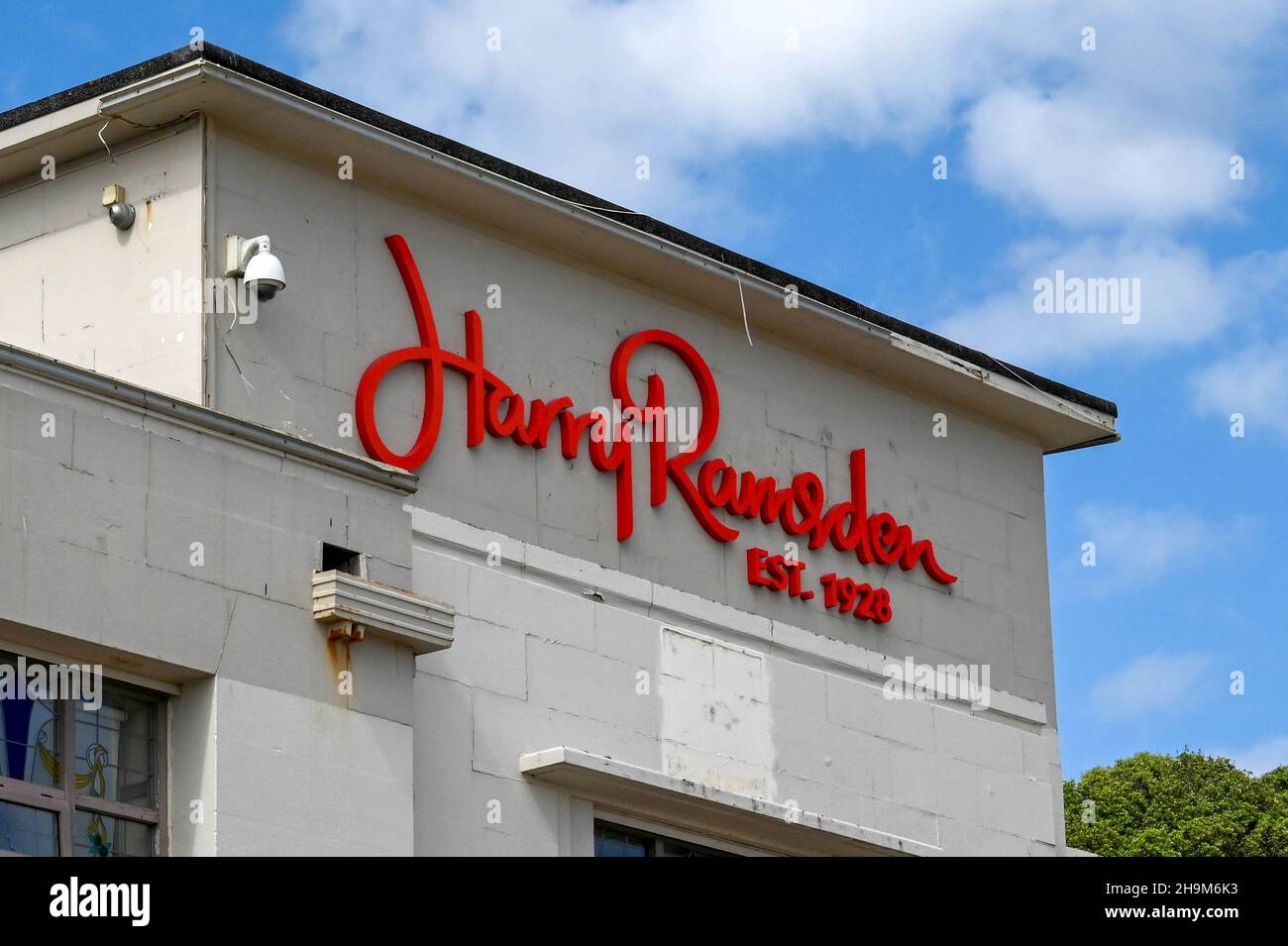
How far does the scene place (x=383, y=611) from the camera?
16.3 metres

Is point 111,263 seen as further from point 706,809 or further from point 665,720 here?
point 706,809

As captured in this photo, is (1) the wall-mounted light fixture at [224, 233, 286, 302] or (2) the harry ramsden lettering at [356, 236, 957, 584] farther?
(2) the harry ramsden lettering at [356, 236, 957, 584]

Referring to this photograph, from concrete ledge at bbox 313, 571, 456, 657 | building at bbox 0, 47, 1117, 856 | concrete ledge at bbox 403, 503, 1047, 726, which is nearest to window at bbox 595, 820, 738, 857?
building at bbox 0, 47, 1117, 856

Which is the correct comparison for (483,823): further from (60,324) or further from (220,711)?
(60,324)

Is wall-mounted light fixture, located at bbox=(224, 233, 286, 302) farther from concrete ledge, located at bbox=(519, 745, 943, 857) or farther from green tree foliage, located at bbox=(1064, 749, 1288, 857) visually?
green tree foliage, located at bbox=(1064, 749, 1288, 857)

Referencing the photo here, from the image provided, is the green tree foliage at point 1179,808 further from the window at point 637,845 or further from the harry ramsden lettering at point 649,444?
the window at point 637,845

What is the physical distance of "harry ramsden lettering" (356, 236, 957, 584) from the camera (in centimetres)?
1891

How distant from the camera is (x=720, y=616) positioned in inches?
810

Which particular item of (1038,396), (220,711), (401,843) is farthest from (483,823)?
(1038,396)

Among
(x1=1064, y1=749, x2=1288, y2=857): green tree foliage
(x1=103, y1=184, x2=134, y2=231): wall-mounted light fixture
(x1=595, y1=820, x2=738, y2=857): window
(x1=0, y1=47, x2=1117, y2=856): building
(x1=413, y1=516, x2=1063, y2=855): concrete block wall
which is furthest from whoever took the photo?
(x1=1064, y1=749, x2=1288, y2=857): green tree foliage

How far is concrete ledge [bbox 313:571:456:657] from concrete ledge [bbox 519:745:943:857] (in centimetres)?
184

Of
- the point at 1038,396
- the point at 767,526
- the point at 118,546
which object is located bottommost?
the point at 118,546

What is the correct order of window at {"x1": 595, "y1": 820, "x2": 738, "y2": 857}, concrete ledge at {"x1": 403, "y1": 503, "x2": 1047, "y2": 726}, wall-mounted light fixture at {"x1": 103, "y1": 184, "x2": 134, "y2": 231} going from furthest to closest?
window at {"x1": 595, "y1": 820, "x2": 738, "y2": 857}
concrete ledge at {"x1": 403, "y1": 503, "x2": 1047, "y2": 726}
wall-mounted light fixture at {"x1": 103, "y1": 184, "x2": 134, "y2": 231}
